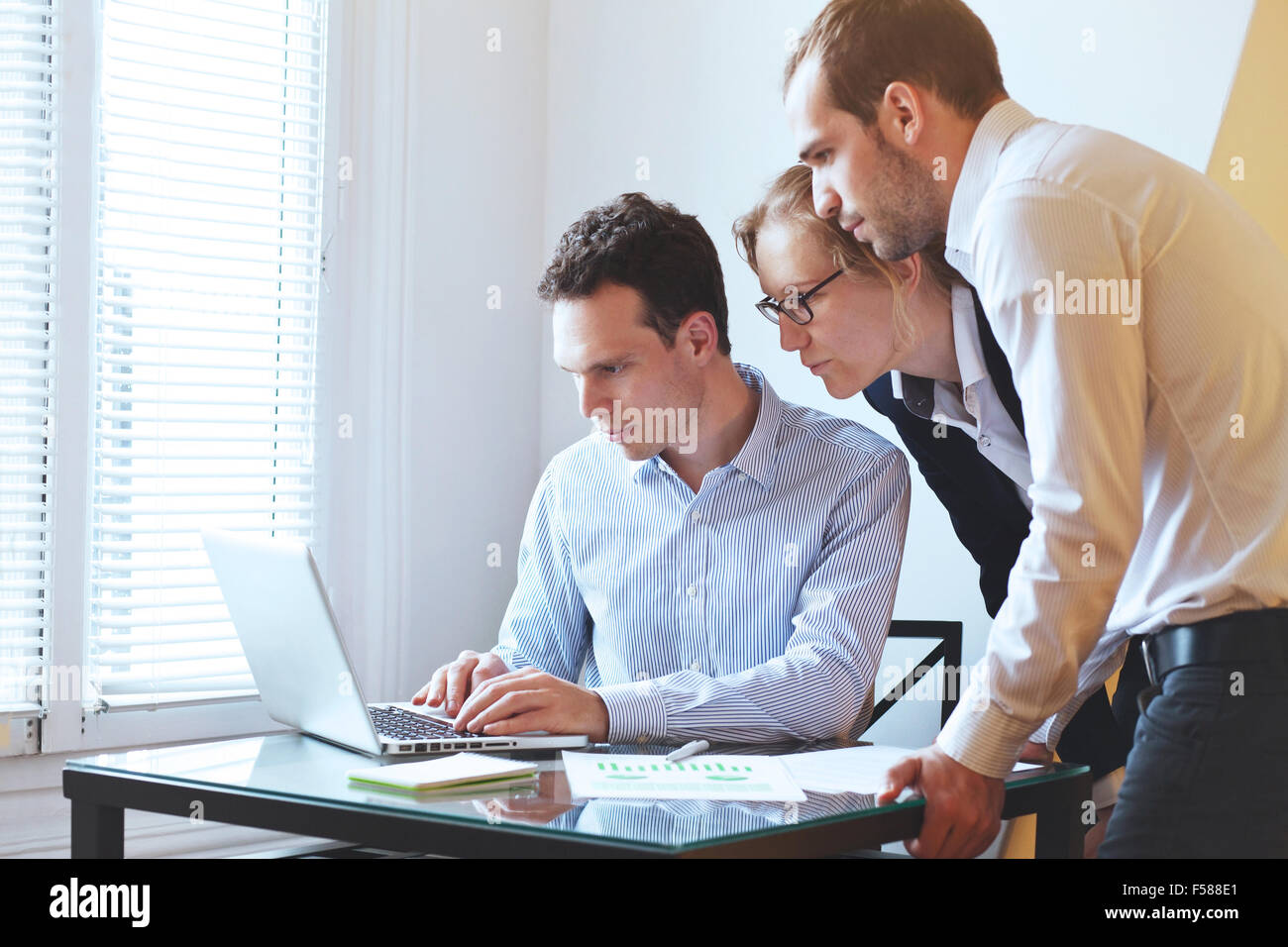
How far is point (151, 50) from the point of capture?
265cm

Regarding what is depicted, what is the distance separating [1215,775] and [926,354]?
85 centimetres

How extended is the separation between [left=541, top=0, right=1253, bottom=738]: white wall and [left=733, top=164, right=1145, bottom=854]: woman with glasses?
0.62 m

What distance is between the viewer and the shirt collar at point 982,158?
1.42 metres

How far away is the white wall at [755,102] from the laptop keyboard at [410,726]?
1421 millimetres

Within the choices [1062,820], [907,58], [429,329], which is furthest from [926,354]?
[429,329]

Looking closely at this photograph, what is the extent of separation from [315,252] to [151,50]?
1.77 feet

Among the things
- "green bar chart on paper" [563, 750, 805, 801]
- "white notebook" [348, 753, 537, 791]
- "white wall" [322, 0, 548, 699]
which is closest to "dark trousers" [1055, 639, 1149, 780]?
"green bar chart on paper" [563, 750, 805, 801]

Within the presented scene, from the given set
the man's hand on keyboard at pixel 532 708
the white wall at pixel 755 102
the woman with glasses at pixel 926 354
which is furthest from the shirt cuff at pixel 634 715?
the white wall at pixel 755 102

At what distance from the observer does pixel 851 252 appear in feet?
6.18

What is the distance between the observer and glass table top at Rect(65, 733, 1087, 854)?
104cm
